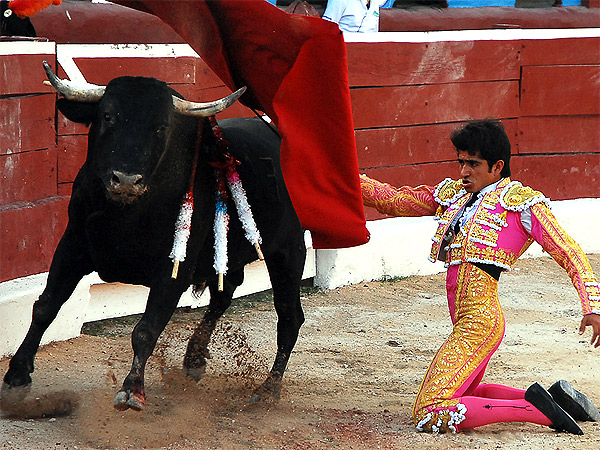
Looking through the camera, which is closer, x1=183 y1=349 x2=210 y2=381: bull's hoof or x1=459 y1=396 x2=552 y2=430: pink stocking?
x1=459 y1=396 x2=552 y2=430: pink stocking

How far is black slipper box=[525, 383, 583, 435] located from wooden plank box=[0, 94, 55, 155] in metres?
2.37

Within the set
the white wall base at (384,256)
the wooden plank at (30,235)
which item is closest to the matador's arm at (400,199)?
the wooden plank at (30,235)

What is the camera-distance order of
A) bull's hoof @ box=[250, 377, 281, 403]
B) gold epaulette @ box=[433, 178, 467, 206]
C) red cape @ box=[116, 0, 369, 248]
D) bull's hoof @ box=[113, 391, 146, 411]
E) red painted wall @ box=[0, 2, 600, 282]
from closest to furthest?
bull's hoof @ box=[113, 391, 146, 411] < red cape @ box=[116, 0, 369, 248] < gold epaulette @ box=[433, 178, 467, 206] < bull's hoof @ box=[250, 377, 281, 403] < red painted wall @ box=[0, 2, 600, 282]

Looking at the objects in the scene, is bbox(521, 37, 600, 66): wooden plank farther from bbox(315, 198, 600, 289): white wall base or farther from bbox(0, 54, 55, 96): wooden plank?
bbox(0, 54, 55, 96): wooden plank

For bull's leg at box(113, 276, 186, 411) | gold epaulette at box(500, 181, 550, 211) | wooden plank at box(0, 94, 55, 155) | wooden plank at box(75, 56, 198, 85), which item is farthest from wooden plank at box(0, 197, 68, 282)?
gold epaulette at box(500, 181, 550, 211)

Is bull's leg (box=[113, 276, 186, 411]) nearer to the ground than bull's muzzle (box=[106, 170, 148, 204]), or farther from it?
nearer to the ground

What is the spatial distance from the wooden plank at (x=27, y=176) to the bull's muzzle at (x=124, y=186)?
1.35 m

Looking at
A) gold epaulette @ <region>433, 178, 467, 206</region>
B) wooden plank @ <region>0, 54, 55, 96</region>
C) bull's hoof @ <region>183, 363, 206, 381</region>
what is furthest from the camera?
wooden plank @ <region>0, 54, 55, 96</region>

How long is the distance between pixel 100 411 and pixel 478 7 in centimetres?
491

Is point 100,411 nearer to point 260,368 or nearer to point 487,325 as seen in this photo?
point 260,368

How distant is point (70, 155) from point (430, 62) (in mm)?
2583

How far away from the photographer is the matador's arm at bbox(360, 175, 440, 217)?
380 cm

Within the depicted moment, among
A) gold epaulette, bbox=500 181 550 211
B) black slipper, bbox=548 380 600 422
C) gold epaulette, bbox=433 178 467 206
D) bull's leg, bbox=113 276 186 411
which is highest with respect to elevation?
gold epaulette, bbox=500 181 550 211

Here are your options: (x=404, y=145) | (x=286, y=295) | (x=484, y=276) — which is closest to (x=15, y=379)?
(x=286, y=295)
